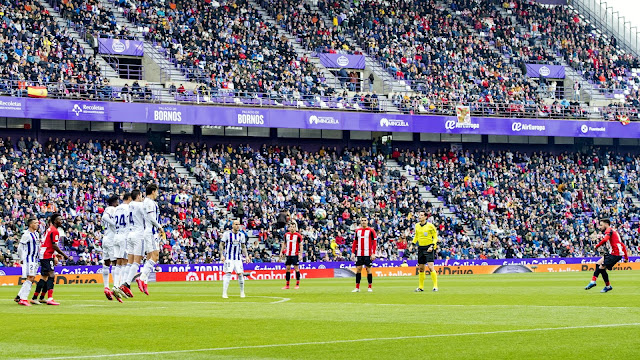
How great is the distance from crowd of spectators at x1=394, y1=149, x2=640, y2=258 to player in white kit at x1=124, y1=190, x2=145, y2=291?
1385 inches

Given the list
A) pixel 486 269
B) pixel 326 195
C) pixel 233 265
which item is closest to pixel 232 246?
pixel 233 265

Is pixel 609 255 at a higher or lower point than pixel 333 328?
higher

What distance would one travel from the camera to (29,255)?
23.2m

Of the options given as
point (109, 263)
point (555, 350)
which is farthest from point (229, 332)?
point (109, 263)

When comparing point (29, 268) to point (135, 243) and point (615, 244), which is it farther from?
point (615, 244)

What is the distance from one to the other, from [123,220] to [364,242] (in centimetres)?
929

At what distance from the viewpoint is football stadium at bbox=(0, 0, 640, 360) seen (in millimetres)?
48375

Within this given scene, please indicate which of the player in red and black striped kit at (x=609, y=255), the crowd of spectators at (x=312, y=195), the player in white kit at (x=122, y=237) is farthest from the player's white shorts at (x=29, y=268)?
the crowd of spectators at (x=312, y=195)

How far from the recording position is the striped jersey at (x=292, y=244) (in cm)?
3459

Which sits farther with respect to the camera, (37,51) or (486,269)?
(486,269)

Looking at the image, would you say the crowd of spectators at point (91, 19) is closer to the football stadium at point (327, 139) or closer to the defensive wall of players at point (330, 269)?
the football stadium at point (327, 139)

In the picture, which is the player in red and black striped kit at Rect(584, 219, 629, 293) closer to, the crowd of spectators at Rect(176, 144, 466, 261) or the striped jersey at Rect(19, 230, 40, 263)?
the striped jersey at Rect(19, 230, 40, 263)

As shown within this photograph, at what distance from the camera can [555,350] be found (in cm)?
1248

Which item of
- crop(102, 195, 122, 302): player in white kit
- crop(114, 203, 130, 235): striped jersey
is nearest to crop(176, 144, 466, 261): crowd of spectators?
crop(102, 195, 122, 302): player in white kit
